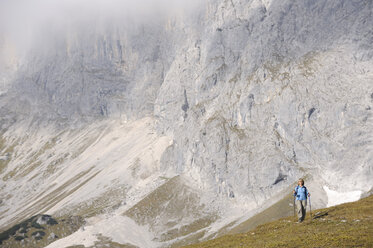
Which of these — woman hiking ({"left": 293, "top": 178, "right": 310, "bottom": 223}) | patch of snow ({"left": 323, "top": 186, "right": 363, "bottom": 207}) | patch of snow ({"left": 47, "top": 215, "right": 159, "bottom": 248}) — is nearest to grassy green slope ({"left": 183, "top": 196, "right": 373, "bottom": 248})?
woman hiking ({"left": 293, "top": 178, "right": 310, "bottom": 223})

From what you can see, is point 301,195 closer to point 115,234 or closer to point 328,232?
point 328,232

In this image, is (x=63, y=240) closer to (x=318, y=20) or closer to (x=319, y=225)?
(x=319, y=225)

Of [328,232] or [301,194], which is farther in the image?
[301,194]

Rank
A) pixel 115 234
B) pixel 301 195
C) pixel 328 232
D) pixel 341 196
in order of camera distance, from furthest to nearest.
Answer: pixel 115 234 < pixel 341 196 < pixel 301 195 < pixel 328 232

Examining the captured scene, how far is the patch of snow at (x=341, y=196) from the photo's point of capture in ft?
433

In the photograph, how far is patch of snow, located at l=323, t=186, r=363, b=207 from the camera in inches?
5191

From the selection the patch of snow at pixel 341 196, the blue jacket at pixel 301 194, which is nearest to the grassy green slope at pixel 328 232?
the blue jacket at pixel 301 194

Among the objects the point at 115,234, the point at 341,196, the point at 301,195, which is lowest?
the point at 341,196

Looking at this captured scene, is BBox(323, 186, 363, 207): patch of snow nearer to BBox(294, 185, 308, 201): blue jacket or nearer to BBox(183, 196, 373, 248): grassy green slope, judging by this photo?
BBox(183, 196, 373, 248): grassy green slope

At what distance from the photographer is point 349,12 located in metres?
186

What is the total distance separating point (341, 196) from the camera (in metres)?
136

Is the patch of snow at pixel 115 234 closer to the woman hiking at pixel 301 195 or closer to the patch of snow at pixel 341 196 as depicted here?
the patch of snow at pixel 341 196

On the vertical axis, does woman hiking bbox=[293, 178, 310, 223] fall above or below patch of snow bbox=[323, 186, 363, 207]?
above

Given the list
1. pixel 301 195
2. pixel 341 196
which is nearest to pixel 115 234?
pixel 341 196
